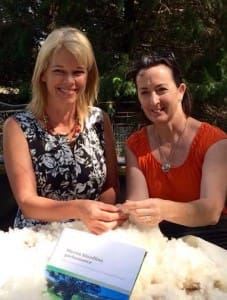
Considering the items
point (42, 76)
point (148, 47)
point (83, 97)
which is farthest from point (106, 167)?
point (148, 47)

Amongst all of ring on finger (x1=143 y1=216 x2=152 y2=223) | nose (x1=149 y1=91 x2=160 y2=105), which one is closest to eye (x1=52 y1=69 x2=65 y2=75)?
nose (x1=149 y1=91 x2=160 y2=105)

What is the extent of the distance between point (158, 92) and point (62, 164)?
412mm

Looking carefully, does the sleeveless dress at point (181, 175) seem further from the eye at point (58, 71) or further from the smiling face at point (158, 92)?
the eye at point (58, 71)

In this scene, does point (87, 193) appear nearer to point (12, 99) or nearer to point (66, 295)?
point (66, 295)

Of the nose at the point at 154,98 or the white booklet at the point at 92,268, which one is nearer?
the white booklet at the point at 92,268

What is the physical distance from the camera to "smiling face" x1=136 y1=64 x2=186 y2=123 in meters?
1.43

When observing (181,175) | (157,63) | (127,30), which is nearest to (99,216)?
(181,175)

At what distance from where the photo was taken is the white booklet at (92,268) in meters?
0.88

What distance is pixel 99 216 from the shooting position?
3.76 ft

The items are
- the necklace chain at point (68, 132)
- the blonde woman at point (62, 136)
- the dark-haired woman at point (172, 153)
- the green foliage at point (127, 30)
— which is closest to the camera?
the dark-haired woman at point (172, 153)

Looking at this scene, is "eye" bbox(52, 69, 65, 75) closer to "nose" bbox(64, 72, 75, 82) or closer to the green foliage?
"nose" bbox(64, 72, 75, 82)

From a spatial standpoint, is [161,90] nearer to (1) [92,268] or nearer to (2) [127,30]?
(1) [92,268]

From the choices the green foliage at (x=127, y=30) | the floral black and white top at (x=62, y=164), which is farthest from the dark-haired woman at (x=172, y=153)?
the green foliage at (x=127, y=30)

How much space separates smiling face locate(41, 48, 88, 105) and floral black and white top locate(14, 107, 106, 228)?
12cm
